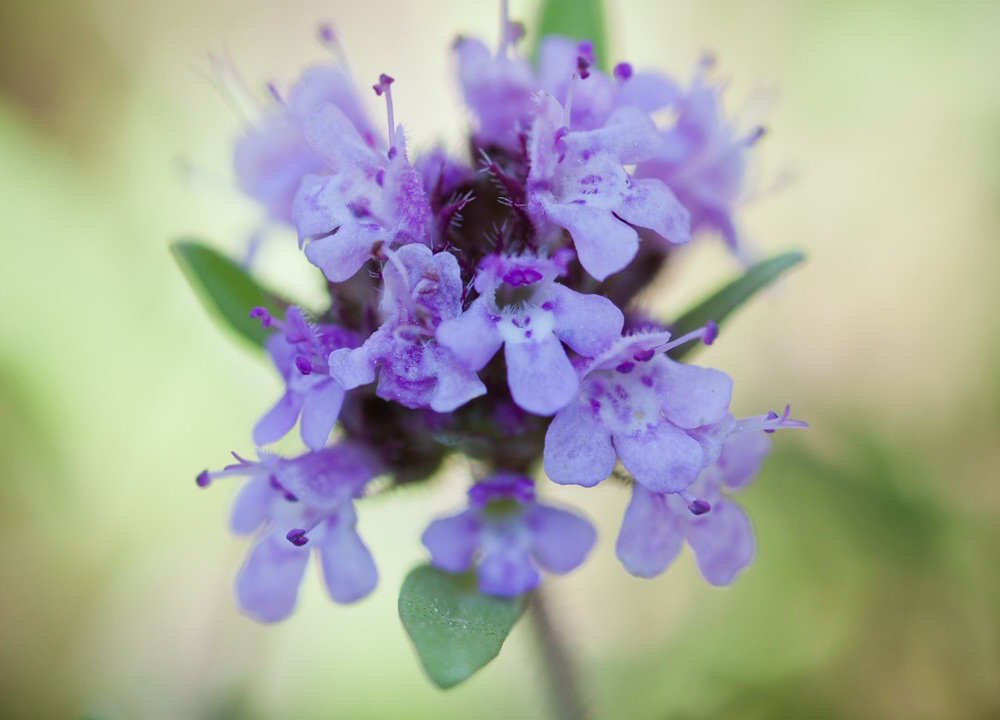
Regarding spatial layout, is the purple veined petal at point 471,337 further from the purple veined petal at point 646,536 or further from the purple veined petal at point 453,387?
the purple veined petal at point 646,536

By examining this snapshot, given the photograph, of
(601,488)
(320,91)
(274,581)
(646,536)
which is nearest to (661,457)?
(646,536)

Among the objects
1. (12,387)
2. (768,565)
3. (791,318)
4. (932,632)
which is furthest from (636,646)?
(12,387)

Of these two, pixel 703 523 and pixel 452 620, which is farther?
pixel 703 523

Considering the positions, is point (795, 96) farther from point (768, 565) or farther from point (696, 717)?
point (696, 717)

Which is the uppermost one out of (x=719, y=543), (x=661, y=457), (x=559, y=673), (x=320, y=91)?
(x=320, y=91)

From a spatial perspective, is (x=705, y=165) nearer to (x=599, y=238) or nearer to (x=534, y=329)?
(x=599, y=238)

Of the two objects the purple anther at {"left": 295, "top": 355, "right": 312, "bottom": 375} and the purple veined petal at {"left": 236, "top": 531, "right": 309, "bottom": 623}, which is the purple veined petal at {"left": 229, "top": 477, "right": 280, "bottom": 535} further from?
the purple anther at {"left": 295, "top": 355, "right": 312, "bottom": 375}

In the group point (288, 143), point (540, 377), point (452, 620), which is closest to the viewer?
point (540, 377)

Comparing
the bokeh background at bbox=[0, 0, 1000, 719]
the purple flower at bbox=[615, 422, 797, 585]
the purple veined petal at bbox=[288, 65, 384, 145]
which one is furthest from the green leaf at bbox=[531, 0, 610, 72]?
the purple flower at bbox=[615, 422, 797, 585]

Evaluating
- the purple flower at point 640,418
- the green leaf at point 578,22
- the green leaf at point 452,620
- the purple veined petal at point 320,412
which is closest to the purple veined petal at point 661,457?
the purple flower at point 640,418
